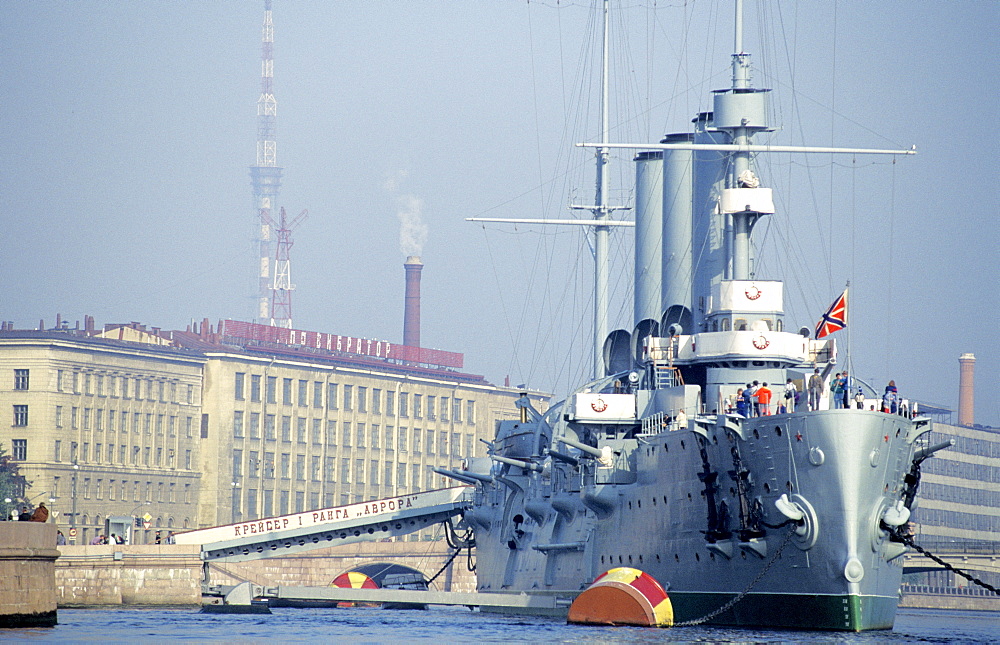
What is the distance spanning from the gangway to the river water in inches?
584

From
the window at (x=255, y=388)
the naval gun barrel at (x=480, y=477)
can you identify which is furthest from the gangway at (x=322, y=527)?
the window at (x=255, y=388)

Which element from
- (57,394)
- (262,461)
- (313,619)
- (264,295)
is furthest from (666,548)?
(264,295)

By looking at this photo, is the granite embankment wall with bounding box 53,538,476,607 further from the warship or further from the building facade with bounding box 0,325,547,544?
the building facade with bounding box 0,325,547,544

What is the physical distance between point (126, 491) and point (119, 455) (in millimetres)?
2584

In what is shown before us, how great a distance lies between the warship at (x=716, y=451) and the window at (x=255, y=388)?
6734 cm

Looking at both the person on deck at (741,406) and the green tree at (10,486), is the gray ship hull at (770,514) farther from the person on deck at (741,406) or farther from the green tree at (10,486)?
the green tree at (10,486)

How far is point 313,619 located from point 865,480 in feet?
63.2

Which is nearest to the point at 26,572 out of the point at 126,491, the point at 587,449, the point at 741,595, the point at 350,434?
the point at 587,449

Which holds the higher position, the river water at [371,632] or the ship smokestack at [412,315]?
the ship smokestack at [412,315]

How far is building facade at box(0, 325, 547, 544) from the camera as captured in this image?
357 feet

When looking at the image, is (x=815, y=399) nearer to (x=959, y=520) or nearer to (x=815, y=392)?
(x=815, y=392)

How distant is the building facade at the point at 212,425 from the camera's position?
109 metres

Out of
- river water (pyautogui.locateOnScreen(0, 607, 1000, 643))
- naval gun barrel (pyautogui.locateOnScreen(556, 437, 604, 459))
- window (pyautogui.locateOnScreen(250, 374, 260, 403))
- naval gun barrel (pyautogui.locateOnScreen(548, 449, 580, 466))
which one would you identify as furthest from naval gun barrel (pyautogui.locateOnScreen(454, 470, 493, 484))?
window (pyautogui.locateOnScreen(250, 374, 260, 403))

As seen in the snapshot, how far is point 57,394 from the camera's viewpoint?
109 metres
